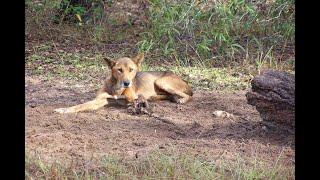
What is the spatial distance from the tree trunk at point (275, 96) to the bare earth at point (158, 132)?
213mm

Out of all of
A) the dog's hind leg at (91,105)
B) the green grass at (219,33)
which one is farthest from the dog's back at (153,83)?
the green grass at (219,33)

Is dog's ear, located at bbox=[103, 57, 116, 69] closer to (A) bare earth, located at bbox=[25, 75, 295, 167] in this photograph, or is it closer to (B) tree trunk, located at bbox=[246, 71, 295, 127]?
(A) bare earth, located at bbox=[25, 75, 295, 167]

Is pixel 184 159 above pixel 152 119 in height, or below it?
above

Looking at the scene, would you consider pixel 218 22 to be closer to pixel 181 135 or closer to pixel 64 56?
pixel 64 56

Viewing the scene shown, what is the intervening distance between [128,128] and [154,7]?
228 inches

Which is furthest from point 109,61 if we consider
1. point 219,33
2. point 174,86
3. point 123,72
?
point 219,33

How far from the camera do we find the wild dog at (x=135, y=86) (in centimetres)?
801

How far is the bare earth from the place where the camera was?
5586mm

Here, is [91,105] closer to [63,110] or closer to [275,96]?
[63,110]

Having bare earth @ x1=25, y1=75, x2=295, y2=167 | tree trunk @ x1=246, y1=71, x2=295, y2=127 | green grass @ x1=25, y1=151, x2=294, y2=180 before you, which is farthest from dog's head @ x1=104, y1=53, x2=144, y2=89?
green grass @ x1=25, y1=151, x2=294, y2=180

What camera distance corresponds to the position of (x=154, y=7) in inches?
473

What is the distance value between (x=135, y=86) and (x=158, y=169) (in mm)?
3333
